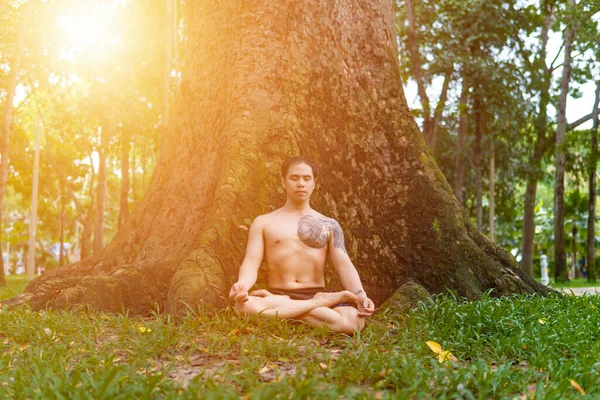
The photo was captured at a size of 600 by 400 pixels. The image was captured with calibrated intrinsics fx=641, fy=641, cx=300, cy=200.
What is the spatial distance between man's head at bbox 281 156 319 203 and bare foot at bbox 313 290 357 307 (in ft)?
2.98

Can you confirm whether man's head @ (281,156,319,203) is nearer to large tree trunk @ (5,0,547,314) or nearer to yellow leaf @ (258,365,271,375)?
large tree trunk @ (5,0,547,314)

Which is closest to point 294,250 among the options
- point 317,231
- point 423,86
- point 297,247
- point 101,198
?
point 297,247

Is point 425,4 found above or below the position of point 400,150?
above

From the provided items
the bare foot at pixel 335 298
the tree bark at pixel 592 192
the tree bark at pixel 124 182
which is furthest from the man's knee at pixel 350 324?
the tree bark at pixel 592 192

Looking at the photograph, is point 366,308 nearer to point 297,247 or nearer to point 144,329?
point 297,247

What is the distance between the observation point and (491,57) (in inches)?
777

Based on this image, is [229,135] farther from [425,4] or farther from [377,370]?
[425,4]

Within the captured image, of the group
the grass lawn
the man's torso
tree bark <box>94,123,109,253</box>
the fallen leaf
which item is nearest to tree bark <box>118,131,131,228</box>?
tree bark <box>94,123,109,253</box>

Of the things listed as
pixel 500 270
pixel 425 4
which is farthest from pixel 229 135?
pixel 425 4

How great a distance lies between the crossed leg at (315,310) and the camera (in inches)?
199

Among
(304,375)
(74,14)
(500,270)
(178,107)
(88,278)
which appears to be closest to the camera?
(304,375)

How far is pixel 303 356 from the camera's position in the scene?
170 inches

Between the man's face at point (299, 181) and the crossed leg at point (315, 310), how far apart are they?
3.01ft

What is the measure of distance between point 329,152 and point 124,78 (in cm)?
1505
